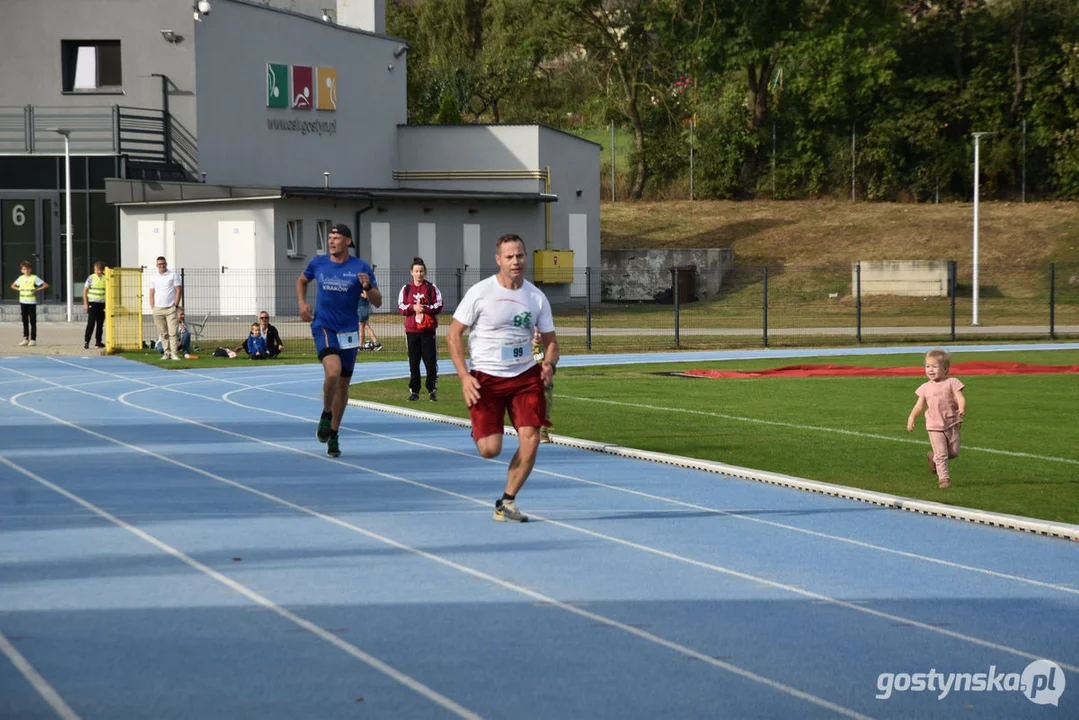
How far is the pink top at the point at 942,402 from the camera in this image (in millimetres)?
11336

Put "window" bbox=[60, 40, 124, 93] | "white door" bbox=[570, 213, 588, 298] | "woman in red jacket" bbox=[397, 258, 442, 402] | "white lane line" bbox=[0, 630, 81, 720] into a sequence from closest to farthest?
"white lane line" bbox=[0, 630, 81, 720] < "woman in red jacket" bbox=[397, 258, 442, 402] < "window" bbox=[60, 40, 124, 93] < "white door" bbox=[570, 213, 588, 298]

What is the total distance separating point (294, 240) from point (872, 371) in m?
21.4

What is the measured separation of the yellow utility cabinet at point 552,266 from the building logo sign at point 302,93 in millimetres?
8067

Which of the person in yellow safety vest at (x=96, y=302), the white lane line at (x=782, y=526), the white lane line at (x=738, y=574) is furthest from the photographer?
the person in yellow safety vest at (x=96, y=302)

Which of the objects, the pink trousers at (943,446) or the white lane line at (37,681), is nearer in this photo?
the white lane line at (37,681)

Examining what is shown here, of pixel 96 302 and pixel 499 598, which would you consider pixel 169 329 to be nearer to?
pixel 96 302

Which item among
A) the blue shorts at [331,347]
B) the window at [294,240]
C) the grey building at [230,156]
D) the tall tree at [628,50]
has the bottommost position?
the blue shorts at [331,347]

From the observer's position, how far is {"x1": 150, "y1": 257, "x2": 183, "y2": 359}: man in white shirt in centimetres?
2722

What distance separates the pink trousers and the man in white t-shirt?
3.59m

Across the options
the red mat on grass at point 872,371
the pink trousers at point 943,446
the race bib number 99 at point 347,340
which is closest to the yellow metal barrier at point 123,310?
the red mat on grass at point 872,371

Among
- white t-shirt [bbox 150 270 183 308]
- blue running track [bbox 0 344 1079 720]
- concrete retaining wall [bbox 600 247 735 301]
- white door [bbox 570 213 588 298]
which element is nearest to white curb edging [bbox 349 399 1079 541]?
blue running track [bbox 0 344 1079 720]

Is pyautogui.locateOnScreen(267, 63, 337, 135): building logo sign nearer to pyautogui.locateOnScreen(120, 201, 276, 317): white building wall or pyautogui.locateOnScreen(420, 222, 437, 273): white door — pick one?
pyautogui.locateOnScreen(420, 222, 437, 273): white door

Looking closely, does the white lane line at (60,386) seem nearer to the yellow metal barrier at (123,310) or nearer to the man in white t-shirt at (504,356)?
the yellow metal barrier at (123,310)

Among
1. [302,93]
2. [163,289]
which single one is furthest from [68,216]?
[163,289]
